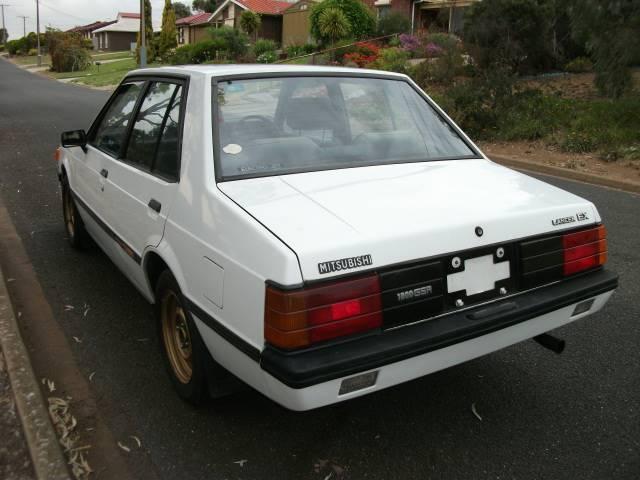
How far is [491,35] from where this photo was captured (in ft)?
61.6

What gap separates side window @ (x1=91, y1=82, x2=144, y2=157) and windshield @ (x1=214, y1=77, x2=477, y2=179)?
1.09 meters

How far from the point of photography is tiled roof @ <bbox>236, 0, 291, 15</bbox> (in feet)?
163

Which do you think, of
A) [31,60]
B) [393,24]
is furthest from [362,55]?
[31,60]

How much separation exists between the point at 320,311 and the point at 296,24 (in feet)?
151

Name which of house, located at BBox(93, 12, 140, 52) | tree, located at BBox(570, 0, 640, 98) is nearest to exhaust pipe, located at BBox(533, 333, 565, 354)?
tree, located at BBox(570, 0, 640, 98)

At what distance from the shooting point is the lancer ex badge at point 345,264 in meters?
2.29

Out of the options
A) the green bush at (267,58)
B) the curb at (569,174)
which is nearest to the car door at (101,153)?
the curb at (569,174)

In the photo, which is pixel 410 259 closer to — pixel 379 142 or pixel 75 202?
pixel 379 142

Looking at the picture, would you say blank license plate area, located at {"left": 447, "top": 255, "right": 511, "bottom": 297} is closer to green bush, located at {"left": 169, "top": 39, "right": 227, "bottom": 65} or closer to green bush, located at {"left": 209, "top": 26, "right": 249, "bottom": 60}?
green bush, located at {"left": 209, "top": 26, "right": 249, "bottom": 60}

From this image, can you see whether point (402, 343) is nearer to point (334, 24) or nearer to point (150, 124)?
point (150, 124)

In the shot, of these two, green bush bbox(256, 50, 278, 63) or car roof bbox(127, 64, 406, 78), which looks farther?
green bush bbox(256, 50, 278, 63)

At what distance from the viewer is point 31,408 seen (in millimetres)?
3096

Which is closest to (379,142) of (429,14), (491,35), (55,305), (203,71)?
(203,71)

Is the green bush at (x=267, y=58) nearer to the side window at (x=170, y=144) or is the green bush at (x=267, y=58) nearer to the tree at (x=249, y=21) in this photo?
the tree at (x=249, y=21)
